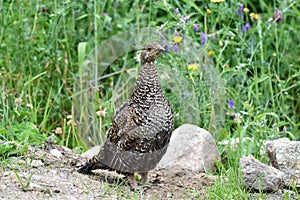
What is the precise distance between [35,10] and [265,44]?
2280mm

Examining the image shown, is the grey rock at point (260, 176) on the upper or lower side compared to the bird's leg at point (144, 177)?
upper

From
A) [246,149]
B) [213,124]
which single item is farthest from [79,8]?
[246,149]

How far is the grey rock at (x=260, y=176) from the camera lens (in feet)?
14.7

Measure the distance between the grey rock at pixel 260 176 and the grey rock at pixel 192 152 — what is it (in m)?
0.59

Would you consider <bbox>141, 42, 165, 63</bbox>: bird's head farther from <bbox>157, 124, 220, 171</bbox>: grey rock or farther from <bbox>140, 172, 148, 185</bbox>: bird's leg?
<bbox>157, 124, 220, 171</bbox>: grey rock

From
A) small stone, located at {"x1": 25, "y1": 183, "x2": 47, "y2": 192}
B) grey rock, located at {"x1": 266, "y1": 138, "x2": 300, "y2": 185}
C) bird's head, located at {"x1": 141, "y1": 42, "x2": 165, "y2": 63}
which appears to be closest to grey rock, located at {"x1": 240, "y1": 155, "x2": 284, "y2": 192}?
grey rock, located at {"x1": 266, "y1": 138, "x2": 300, "y2": 185}

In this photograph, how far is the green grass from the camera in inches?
223

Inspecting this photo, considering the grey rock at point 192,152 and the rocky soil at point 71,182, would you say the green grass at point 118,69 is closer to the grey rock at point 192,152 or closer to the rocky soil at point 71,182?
the grey rock at point 192,152

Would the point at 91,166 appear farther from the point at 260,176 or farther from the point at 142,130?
the point at 260,176

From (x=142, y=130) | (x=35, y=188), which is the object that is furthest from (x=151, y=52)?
(x=35, y=188)

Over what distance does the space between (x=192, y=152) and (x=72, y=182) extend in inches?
43.8

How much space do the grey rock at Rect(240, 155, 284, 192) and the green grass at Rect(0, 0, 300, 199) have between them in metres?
0.57

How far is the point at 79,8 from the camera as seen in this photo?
6.55 meters

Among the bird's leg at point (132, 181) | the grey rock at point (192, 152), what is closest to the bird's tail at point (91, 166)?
the bird's leg at point (132, 181)
